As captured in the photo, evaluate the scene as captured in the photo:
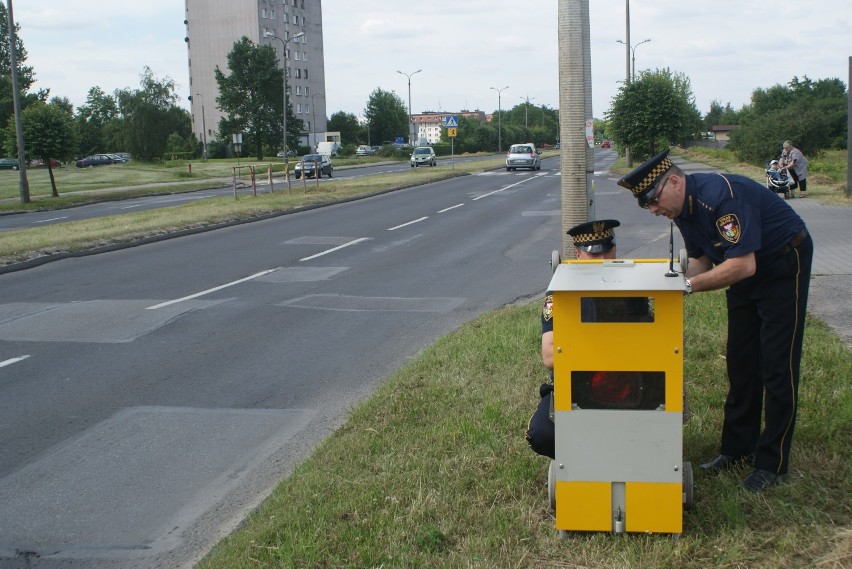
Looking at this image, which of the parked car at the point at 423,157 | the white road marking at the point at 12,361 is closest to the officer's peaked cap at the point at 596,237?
the white road marking at the point at 12,361

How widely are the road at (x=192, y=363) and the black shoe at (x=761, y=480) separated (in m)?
2.54

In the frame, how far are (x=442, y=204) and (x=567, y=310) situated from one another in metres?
24.8

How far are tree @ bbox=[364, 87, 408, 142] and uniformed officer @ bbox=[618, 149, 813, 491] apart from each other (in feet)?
438

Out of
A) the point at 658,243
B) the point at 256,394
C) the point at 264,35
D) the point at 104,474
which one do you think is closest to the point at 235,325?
the point at 256,394

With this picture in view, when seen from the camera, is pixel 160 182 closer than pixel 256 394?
No

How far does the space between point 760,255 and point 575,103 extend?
118 inches

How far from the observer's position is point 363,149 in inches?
4333

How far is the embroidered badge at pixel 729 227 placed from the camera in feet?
13.2

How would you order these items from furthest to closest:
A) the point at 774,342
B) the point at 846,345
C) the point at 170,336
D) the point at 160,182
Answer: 1. the point at 160,182
2. the point at 170,336
3. the point at 846,345
4. the point at 774,342

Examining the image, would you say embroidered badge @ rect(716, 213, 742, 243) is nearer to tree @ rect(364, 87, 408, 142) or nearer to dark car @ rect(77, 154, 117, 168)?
dark car @ rect(77, 154, 117, 168)

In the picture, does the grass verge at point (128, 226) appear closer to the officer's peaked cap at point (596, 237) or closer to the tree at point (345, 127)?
the officer's peaked cap at point (596, 237)

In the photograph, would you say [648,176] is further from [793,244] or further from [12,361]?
[12,361]

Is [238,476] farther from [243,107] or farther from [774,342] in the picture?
[243,107]

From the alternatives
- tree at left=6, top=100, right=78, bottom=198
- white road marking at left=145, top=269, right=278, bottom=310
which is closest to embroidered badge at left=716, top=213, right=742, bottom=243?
white road marking at left=145, top=269, right=278, bottom=310
